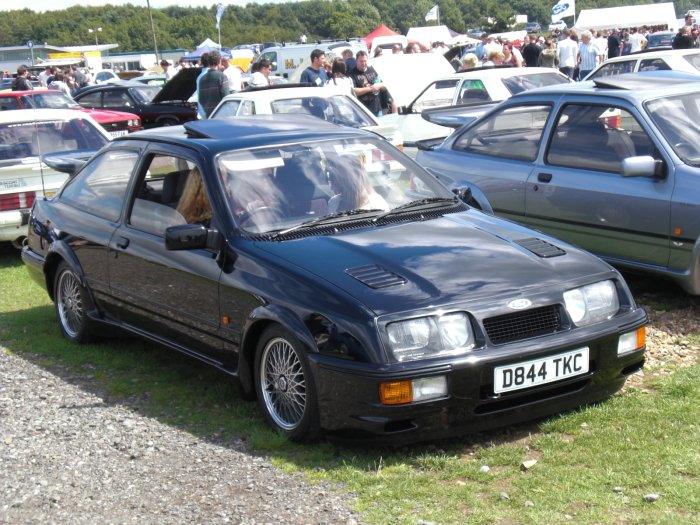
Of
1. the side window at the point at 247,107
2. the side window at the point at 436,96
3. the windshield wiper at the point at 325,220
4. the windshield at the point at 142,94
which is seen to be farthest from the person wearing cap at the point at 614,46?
the windshield wiper at the point at 325,220

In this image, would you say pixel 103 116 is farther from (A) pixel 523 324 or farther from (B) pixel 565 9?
(B) pixel 565 9

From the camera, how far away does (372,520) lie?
12.9 feet

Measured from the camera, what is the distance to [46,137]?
36.8ft

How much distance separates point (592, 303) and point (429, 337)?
95 centimetres

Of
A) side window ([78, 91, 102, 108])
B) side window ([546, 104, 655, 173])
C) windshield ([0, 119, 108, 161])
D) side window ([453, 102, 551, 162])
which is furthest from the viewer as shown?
side window ([78, 91, 102, 108])

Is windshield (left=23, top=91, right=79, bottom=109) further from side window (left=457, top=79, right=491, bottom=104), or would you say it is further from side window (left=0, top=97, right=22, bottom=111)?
side window (left=457, top=79, right=491, bottom=104)

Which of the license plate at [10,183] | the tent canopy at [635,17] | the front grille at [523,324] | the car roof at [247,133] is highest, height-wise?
the car roof at [247,133]

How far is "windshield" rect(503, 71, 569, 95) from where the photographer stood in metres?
14.0

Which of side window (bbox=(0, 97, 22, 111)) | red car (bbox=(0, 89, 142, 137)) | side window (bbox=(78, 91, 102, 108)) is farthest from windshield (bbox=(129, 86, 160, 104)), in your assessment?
side window (bbox=(0, 97, 22, 111))

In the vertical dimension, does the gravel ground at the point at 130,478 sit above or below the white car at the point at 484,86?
below

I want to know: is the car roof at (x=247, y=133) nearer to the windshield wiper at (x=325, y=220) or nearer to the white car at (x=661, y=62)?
the windshield wiper at (x=325, y=220)

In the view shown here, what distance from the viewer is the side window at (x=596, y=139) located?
714 centimetres

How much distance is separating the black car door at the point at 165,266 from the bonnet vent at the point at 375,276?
934 mm

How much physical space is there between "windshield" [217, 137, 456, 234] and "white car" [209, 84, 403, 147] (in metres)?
5.62
